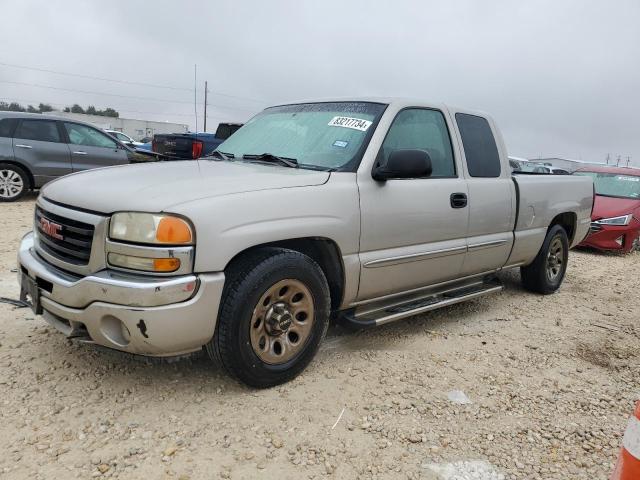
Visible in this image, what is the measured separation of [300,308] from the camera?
120 inches

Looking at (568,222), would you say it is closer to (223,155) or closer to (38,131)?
(223,155)

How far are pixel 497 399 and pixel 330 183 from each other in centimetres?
168

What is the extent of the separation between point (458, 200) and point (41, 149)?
8.02 metres

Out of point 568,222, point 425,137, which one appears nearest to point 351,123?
point 425,137

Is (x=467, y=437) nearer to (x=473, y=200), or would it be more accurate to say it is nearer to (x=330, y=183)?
(x=330, y=183)

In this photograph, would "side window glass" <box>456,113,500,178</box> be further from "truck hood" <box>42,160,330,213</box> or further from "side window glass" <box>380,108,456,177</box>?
"truck hood" <box>42,160,330,213</box>

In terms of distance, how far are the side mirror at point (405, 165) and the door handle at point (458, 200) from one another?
68 cm

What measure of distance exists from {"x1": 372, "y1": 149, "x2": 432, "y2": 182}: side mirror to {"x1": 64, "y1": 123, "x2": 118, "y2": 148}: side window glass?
8.15 meters

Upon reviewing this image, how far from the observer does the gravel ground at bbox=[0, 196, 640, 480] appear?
7.80ft

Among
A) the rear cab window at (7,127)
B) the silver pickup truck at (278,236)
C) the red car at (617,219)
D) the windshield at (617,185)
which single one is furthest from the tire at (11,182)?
the windshield at (617,185)

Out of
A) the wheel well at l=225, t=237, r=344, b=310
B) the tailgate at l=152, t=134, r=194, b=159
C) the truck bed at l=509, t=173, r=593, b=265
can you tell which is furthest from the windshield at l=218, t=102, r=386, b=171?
the tailgate at l=152, t=134, r=194, b=159

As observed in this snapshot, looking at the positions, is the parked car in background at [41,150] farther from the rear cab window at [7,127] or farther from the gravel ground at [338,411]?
the gravel ground at [338,411]

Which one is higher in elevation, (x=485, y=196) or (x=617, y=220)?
(x=485, y=196)

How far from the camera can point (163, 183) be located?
2.81 m
